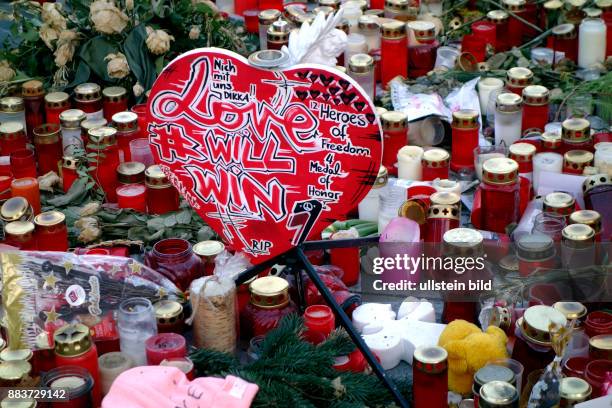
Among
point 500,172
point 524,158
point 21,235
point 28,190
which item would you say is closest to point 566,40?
point 524,158

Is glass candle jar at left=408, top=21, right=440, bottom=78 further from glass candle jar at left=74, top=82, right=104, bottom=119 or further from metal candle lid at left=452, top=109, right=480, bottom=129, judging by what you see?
glass candle jar at left=74, top=82, right=104, bottom=119

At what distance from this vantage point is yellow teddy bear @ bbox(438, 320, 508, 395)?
6.52 feet

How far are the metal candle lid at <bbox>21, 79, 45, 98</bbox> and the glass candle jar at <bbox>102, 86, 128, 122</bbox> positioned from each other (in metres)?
0.19

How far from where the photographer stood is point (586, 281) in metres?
2.21

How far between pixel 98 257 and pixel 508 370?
0.86 meters

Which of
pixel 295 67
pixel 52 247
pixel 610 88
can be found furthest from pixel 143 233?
pixel 610 88

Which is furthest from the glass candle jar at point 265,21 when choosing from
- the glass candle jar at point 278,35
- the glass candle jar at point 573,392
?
the glass candle jar at point 573,392

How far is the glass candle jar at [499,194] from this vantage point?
2.51 meters

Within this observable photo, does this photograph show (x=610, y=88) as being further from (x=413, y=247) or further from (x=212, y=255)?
(x=212, y=255)

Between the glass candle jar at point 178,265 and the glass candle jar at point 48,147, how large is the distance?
73cm

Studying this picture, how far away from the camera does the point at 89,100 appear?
3057 mm

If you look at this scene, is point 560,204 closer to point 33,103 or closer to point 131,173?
point 131,173

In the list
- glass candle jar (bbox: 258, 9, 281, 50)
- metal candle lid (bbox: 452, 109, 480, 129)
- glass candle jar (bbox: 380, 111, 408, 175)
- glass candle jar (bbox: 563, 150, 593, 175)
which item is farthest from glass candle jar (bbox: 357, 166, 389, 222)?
glass candle jar (bbox: 258, 9, 281, 50)

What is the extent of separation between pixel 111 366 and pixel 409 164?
1.09 m
